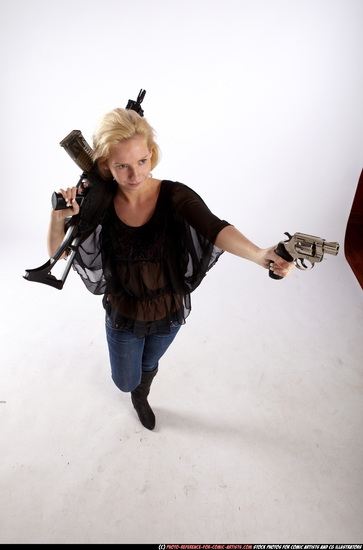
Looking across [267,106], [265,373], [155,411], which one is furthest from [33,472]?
[267,106]

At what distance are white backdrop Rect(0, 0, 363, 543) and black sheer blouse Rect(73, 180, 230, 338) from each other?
2.61ft

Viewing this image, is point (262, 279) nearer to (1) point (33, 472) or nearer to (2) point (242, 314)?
(2) point (242, 314)

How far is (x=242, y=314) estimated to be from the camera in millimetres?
2797

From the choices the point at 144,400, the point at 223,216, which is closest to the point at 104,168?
the point at 144,400

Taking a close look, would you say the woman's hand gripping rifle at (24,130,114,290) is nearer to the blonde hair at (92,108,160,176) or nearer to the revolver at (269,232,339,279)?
the blonde hair at (92,108,160,176)

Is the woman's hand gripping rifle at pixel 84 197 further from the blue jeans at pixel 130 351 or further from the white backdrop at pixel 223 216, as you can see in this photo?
the white backdrop at pixel 223 216

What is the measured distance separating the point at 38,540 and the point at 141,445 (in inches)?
22.6

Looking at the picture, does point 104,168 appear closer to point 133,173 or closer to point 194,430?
point 133,173

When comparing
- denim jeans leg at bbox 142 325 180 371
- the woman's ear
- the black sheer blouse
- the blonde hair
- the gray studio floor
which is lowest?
the gray studio floor

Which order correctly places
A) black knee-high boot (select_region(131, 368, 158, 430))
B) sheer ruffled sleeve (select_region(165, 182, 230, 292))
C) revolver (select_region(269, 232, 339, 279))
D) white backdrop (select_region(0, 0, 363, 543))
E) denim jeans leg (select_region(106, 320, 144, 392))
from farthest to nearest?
black knee-high boot (select_region(131, 368, 158, 430)) < white backdrop (select_region(0, 0, 363, 543)) < denim jeans leg (select_region(106, 320, 144, 392)) < sheer ruffled sleeve (select_region(165, 182, 230, 292)) < revolver (select_region(269, 232, 339, 279))

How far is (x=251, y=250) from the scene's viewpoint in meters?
1.16

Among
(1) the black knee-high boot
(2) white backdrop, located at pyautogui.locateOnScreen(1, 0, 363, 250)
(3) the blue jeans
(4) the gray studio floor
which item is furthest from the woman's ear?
(2) white backdrop, located at pyautogui.locateOnScreen(1, 0, 363, 250)

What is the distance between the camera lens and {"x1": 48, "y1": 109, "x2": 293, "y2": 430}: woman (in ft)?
3.86

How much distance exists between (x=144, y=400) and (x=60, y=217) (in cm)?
110
